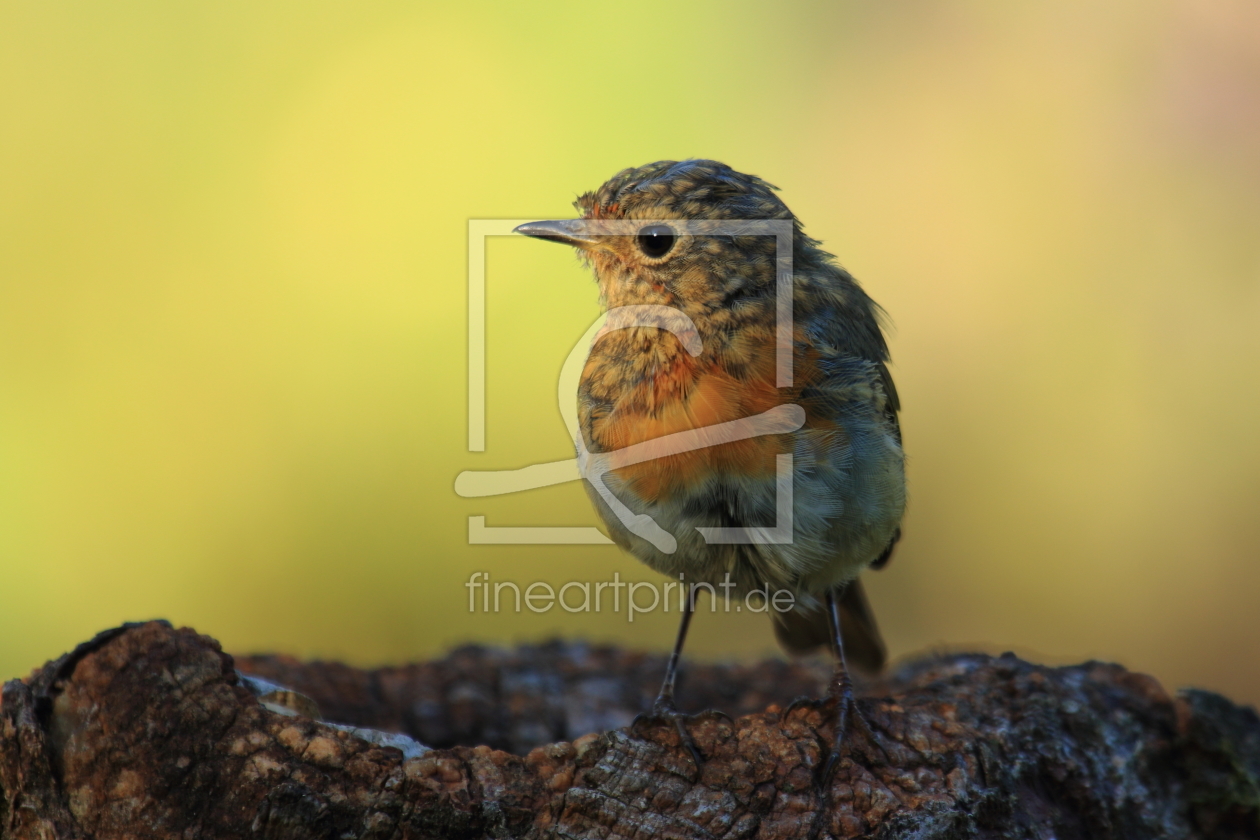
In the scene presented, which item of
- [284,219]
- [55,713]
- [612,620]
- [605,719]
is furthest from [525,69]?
[55,713]

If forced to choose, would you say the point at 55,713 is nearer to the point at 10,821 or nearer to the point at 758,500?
the point at 10,821

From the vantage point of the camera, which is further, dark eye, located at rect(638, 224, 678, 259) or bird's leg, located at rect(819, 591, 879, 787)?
dark eye, located at rect(638, 224, 678, 259)

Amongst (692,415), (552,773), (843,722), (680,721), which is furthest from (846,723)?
(692,415)

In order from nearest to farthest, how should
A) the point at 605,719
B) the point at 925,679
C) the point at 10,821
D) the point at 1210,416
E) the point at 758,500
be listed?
1. the point at 10,821
2. the point at 758,500
3. the point at 925,679
4. the point at 605,719
5. the point at 1210,416

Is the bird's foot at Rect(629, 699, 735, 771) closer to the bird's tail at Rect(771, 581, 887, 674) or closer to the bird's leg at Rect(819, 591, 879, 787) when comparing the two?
the bird's leg at Rect(819, 591, 879, 787)

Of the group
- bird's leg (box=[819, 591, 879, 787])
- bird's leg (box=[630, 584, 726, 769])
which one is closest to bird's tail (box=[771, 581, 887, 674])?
bird's leg (box=[630, 584, 726, 769])

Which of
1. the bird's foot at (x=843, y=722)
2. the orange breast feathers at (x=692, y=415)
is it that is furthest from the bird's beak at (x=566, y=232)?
the bird's foot at (x=843, y=722)

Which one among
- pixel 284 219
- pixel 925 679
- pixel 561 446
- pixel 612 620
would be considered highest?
pixel 284 219

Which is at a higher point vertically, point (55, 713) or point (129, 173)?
point (129, 173)

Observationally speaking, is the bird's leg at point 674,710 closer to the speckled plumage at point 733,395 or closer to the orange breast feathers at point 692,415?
the speckled plumage at point 733,395
